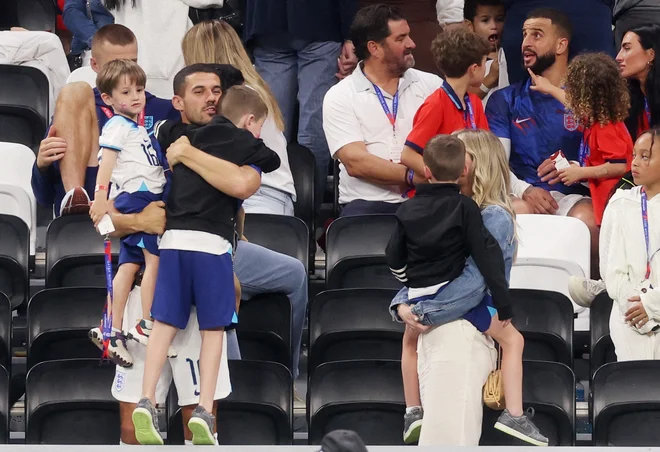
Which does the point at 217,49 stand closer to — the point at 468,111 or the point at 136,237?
the point at 468,111

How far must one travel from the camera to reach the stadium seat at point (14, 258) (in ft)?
17.1

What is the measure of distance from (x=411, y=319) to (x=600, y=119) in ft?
6.26

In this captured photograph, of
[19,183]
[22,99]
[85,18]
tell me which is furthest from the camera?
[85,18]

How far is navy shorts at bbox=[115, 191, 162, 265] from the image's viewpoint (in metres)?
4.32

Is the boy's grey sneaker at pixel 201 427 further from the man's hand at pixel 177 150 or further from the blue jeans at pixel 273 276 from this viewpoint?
the blue jeans at pixel 273 276

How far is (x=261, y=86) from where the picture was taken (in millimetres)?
5496

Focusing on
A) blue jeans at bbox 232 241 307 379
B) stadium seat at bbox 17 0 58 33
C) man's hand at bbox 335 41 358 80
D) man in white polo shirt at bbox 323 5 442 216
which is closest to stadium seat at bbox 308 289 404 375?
blue jeans at bbox 232 241 307 379

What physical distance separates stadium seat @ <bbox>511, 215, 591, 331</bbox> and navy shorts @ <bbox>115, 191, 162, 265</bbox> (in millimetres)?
1683

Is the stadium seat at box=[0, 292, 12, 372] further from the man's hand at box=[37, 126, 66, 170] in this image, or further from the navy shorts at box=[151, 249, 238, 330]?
the navy shorts at box=[151, 249, 238, 330]

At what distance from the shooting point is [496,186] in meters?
4.37

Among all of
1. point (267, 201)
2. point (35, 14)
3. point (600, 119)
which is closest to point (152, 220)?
point (267, 201)

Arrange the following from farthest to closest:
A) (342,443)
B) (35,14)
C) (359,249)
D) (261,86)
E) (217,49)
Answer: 1. (35,14)
2. (217,49)
3. (261,86)
4. (359,249)
5. (342,443)

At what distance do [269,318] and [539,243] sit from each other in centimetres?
119

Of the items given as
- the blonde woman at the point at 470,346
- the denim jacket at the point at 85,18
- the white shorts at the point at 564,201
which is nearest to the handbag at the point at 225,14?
the denim jacket at the point at 85,18
